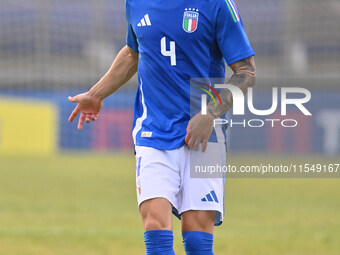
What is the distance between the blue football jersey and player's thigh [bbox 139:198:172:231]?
0.92 feet

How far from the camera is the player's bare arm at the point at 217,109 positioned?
337 centimetres

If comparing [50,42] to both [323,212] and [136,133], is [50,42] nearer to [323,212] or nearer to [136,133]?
[323,212]

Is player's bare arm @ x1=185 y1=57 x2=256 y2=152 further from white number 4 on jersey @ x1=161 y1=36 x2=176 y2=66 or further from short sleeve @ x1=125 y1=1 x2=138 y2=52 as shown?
short sleeve @ x1=125 y1=1 x2=138 y2=52

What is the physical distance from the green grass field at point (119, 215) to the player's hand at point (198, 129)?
273 cm

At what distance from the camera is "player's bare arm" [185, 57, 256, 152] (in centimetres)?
337

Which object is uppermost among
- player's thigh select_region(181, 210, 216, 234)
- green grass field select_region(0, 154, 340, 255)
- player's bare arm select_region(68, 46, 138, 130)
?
player's bare arm select_region(68, 46, 138, 130)

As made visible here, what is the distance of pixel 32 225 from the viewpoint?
7.84 metres

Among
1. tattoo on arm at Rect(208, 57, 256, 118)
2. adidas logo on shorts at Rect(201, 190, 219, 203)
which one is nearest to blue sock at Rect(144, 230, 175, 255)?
adidas logo on shorts at Rect(201, 190, 219, 203)

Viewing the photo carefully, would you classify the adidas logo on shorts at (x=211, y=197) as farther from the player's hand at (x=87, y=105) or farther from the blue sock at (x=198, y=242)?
the player's hand at (x=87, y=105)

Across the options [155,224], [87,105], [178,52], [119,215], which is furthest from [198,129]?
[119,215]

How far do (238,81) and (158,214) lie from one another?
75cm

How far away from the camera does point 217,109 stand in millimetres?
3400

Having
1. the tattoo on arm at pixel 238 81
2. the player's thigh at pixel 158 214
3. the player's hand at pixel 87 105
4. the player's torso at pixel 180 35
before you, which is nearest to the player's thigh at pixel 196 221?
the player's thigh at pixel 158 214

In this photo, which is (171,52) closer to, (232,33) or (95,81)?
(232,33)
